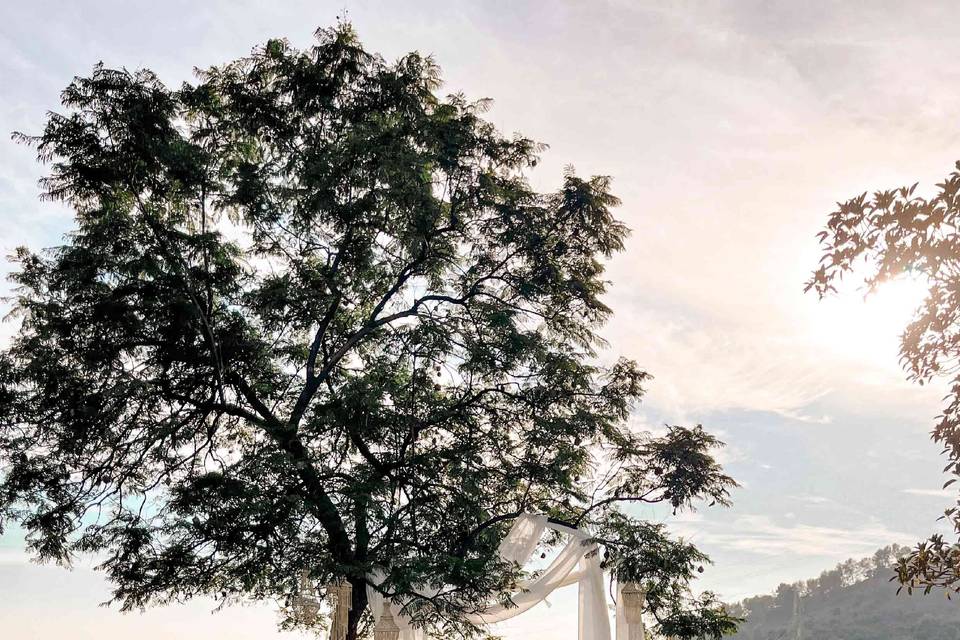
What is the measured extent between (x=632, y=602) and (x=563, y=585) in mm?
618

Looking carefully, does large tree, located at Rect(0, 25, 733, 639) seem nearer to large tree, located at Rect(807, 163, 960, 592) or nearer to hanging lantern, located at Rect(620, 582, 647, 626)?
hanging lantern, located at Rect(620, 582, 647, 626)

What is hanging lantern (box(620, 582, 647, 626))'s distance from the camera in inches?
286

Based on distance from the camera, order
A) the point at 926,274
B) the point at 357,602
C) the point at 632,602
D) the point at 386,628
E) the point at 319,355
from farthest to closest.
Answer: the point at 319,355 → the point at 357,602 → the point at 632,602 → the point at 386,628 → the point at 926,274

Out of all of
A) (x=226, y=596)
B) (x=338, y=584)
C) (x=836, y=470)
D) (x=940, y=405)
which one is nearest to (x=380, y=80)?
(x=338, y=584)

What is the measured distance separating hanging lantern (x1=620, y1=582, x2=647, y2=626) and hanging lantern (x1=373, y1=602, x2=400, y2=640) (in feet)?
6.43

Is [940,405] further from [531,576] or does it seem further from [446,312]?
[446,312]

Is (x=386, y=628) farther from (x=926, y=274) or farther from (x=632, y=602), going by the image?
(x=926, y=274)

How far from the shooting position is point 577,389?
8445mm

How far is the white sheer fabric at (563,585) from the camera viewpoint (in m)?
7.21

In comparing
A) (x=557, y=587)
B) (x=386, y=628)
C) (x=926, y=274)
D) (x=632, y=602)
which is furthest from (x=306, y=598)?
(x=926, y=274)

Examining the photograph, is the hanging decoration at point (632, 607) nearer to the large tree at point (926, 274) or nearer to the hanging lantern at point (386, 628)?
the hanging lantern at point (386, 628)

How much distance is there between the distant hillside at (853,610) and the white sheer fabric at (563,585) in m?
26.1

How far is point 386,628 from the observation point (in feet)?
22.8

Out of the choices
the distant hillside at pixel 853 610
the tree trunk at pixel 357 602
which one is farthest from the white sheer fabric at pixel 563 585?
the distant hillside at pixel 853 610
